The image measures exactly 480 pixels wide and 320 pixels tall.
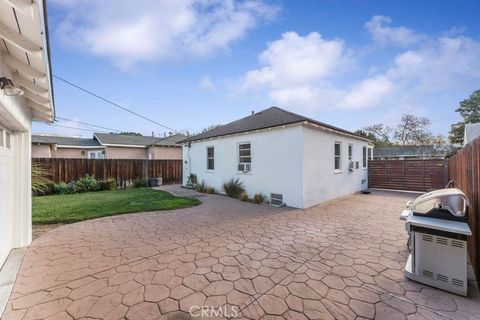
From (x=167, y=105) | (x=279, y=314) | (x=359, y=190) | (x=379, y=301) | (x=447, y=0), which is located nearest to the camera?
(x=279, y=314)

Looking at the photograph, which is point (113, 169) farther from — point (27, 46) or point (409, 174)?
point (409, 174)

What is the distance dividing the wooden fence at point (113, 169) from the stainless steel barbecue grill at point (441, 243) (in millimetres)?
15256

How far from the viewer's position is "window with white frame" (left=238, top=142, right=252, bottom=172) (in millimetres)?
9742

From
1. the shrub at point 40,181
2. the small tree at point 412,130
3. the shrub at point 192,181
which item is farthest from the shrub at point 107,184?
the small tree at point 412,130

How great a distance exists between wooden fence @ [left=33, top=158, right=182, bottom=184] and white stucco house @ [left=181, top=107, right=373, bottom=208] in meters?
4.89

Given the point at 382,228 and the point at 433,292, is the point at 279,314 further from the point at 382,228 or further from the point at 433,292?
the point at 382,228

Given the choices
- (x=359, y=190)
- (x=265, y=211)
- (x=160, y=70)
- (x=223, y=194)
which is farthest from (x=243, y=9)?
(x=359, y=190)

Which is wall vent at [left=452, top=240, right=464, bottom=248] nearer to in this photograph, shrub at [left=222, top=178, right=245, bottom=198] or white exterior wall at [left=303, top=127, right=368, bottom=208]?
white exterior wall at [left=303, top=127, right=368, bottom=208]

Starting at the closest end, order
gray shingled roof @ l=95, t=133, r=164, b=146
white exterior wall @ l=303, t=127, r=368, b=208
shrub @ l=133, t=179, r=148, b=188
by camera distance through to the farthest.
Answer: white exterior wall @ l=303, t=127, r=368, b=208, shrub @ l=133, t=179, r=148, b=188, gray shingled roof @ l=95, t=133, r=164, b=146

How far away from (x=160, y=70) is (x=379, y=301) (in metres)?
12.8

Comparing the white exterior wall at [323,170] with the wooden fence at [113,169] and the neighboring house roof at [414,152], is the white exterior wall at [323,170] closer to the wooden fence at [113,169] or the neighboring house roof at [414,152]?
the wooden fence at [113,169]

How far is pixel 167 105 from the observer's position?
18281 mm

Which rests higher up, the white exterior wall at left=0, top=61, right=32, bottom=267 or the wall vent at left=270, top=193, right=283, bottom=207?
the white exterior wall at left=0, top=61, right=32, bottom=267

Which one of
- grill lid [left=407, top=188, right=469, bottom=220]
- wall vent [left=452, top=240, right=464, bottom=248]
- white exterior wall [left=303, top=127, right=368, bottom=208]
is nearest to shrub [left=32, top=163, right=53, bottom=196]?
white exterior wall [left=303, top=127, right=368, bottom=208]
